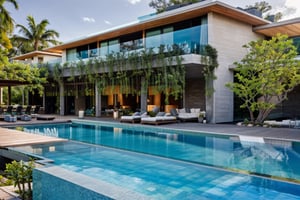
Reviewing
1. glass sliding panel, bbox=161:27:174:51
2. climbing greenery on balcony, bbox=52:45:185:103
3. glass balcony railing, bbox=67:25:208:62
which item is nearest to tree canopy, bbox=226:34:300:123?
glass balcony railing, bbox=67:25:208:62

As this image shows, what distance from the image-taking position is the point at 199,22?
15.9 meters

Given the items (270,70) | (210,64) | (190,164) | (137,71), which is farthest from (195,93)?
(190,164)

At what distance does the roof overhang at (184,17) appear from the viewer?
1448 centimetres

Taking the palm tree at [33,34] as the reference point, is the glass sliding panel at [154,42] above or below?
below

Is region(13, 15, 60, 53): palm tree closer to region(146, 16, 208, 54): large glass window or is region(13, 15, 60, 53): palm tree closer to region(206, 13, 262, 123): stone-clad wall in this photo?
region(146, 16, 208, 54): large glass window

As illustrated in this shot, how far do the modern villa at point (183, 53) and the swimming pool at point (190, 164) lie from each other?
5.43 m

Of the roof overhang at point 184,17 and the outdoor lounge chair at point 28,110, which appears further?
the outdoor lounge chair at point 28,110

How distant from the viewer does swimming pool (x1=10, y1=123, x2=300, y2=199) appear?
5.36m

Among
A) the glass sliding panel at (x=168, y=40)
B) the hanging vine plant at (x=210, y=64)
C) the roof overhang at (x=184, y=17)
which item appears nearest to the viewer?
the roof overhang at (x=184, y=17)

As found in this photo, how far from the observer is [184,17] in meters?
16.0

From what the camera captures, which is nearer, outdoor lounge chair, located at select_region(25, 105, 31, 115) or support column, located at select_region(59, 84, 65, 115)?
outdoor lounge chair, located at select_region(25, 105, 31, 115)

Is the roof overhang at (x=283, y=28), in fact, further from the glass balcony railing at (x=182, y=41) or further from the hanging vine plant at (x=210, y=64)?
the glass balcony railing at (x=182, y=41)

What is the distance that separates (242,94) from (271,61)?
219cm

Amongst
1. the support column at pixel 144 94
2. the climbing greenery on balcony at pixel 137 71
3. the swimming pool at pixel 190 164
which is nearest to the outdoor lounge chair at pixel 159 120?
the climbing greenery on balcony at pixel 137 71
